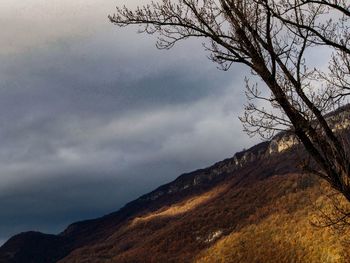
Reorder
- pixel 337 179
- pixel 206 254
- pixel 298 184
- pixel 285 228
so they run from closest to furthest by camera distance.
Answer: pixel 337 179, pixel 285 228, pixel 206 254, pixel 298 184

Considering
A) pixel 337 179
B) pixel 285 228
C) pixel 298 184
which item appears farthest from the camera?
pixel 298 184

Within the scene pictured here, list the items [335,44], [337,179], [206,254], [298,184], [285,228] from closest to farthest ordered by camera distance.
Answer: [337,179] < [335,44] < [285,228] < [206,254] < [298,184]

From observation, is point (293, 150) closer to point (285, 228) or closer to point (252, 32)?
Result: point (252, 32)

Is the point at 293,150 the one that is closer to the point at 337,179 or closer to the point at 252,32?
the point at 337,179

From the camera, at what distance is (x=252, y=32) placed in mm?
11469

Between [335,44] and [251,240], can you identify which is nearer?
[335,44]

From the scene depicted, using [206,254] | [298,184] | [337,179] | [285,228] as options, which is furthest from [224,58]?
[298,184]

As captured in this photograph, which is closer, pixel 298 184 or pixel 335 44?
pixel 335 44

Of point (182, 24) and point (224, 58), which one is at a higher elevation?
point (182, 24)

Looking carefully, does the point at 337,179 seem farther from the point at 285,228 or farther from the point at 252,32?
the point at 285,228

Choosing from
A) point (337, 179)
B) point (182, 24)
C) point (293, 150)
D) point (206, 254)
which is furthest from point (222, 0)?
point (206, 254)

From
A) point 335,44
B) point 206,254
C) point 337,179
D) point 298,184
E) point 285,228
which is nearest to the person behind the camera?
point 337,179

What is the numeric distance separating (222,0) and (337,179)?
176 inches

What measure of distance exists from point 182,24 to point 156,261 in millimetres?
137260
